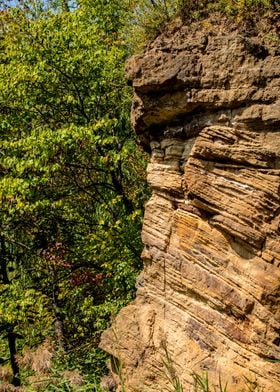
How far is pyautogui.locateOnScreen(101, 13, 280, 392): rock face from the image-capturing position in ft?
18.9

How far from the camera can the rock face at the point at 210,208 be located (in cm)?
577

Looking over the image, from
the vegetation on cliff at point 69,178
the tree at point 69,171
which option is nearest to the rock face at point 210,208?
the vegetation on cliff at point 69,178

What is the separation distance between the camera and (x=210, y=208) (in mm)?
6293

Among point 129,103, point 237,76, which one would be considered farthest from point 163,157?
point 129,103

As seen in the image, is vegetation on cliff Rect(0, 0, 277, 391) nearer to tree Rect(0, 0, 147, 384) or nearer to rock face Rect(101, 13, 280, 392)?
tree Rect(0, 0, 147, 384)

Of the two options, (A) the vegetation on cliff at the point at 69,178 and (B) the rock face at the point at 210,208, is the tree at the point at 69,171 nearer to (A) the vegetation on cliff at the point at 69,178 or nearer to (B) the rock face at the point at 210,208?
(A) the vegetation on cliff at the point at 69,178

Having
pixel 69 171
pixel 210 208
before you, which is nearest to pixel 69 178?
Answer: pixel 69 171

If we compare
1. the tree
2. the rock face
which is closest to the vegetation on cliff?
the tree

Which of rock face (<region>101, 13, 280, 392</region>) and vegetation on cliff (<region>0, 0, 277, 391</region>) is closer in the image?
rock face (<region>101, 13, 280, 392</region>)

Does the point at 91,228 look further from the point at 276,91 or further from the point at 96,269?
the point at 276,91

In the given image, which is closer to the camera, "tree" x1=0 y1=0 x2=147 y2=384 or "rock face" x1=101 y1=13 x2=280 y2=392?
"rock face" x1=101 y1=13 x2=280 y2=392

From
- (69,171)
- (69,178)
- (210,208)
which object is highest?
(210,208)

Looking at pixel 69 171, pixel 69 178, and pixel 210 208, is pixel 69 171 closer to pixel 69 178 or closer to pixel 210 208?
pixel 69 178

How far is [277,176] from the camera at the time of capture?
18.7 feet
